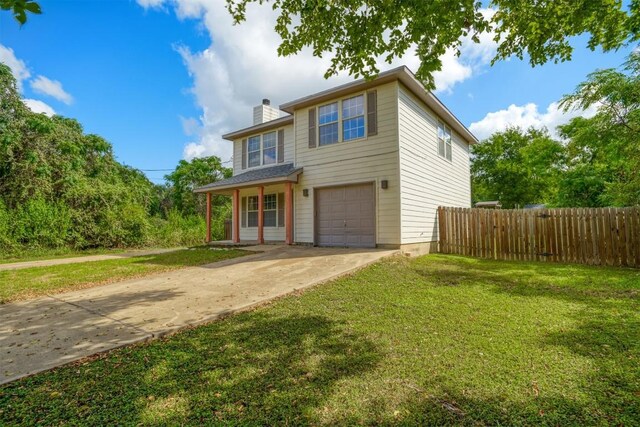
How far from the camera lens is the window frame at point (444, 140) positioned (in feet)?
41.0

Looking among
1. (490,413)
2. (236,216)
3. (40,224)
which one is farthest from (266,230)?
(490,413)

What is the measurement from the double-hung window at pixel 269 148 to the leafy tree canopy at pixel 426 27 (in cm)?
804

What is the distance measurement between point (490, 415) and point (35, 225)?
15.8 metres

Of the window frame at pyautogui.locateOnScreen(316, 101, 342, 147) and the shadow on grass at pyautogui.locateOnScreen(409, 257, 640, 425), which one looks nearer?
the shadow on grass at pyautogui.locateOnScreen(409, 257, 640, 425)

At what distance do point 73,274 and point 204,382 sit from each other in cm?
677

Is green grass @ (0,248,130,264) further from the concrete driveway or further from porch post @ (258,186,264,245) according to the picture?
the concrete driveway

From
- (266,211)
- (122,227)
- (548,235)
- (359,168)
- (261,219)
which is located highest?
(359,168)

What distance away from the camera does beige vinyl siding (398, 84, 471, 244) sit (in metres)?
9.70

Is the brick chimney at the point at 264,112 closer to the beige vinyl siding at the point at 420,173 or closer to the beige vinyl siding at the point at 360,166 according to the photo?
the beige vinyl siding at the point at 360,166

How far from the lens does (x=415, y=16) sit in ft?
15.1

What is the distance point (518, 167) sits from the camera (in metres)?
30.3

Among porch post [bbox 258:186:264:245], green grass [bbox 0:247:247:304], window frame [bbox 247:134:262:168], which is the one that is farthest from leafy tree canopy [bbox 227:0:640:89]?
window frame [bbox 247:134:262:168]

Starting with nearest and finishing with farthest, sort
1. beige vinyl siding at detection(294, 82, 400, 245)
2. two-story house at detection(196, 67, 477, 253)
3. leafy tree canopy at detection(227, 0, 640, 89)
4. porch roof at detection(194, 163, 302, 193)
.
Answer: leafy tree canopy at detection(227, 0, 640, 89), beige vinyl siding at detection(294, 82, 400, 245), two-story house at detection(196, 67, 477, 253), porch roof at detection(194, 163, 302, 193)

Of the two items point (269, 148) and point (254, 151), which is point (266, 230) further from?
point (254, 151)
